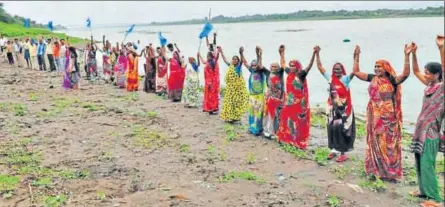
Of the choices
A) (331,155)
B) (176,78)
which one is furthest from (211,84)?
(331,155)

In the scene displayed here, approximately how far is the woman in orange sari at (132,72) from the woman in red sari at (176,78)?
6.63 feet

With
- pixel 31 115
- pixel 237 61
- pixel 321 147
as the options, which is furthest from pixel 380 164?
pixel 31 115

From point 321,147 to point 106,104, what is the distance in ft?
19.3

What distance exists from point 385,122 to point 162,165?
313cm

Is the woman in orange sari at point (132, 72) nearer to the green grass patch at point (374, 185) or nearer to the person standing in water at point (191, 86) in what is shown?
the person standing in water at point (191, 86)

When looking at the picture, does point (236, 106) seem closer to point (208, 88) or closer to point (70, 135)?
point (208, 88)

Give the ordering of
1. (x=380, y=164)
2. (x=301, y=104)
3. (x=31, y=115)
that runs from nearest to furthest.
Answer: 1. (x=380, y=164)
2. (x=301, y=104)
3. (x=31, y=115)

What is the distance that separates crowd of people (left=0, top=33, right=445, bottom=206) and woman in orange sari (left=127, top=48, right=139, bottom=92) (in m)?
0.73

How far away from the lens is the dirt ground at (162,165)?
6.05 metres

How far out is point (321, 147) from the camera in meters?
9.20

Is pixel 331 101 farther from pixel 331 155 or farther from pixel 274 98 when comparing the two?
pixel 274 98

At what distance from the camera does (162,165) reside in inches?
293

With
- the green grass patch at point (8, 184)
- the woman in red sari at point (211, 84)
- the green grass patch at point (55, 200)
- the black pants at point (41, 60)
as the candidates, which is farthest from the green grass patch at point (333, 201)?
the black pants at point (41, 60)

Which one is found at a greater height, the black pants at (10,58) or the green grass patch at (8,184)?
the black pants at (10,58)
